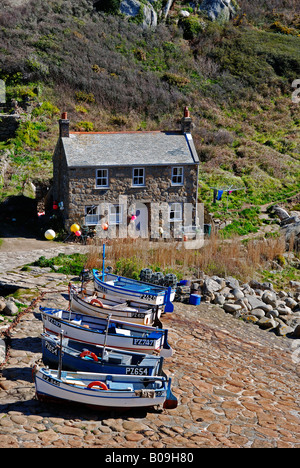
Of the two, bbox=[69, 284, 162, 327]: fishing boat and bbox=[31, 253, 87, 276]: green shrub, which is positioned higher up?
bbox=[31, 253, 87, 276]: green shrub

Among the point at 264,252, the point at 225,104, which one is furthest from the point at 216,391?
the point at 225,104

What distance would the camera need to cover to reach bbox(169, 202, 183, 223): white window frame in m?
25.8

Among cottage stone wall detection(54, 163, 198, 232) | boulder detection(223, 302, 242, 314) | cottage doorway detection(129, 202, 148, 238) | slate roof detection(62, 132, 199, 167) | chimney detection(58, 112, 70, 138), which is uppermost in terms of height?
chimney detection(58, 112, 70, 138)

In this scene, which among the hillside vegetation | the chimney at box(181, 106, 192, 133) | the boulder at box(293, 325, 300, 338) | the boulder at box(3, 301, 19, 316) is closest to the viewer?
the boulder at box(3, 301, 19, 316)

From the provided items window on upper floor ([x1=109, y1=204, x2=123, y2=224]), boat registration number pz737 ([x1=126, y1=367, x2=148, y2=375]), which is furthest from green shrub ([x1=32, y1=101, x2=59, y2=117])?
boat registration number pz737 ([x1=126, y1=367, x2=148, y2=375])

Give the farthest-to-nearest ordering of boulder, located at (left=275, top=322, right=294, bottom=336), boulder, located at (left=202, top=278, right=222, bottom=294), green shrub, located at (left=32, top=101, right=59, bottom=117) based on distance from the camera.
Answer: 1. green shrub, located at (left=32, top=101, right=59, bottom=117)
2. boulder, located at (left=202, top=278, right=222, bottom=294)
3. boulder, located at (left=275, top=322, right=294, bottom=336)

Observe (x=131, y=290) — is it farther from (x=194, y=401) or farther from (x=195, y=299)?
(x=194, y=401)

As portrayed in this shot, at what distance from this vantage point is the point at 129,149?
986 inches

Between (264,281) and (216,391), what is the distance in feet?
32.0

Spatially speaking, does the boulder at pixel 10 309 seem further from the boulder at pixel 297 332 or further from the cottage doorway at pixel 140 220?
the cottage doorway at pixel 140 220

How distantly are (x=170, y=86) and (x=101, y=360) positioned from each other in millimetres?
33997

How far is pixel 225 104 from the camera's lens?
138ft

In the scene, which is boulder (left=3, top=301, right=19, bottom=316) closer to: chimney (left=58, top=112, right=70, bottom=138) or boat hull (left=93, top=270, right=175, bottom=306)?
boat hull (left=93, top=270, right=175, bottom=306)

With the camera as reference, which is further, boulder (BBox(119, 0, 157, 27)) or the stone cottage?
boulder (BBox(119, 0, 157, 27))
